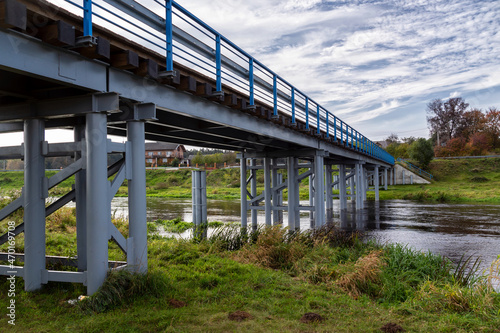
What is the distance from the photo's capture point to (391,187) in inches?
1826

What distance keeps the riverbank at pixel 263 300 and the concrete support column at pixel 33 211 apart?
329 millimetres

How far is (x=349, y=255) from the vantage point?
9.18 meters

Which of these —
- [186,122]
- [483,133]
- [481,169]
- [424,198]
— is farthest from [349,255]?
[483,133]

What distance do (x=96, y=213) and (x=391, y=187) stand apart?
4568 centimetres

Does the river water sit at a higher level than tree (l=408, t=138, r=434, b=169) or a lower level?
lower

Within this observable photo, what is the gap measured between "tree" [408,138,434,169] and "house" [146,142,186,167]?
1633 inches

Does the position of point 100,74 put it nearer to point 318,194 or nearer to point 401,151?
point 318,194

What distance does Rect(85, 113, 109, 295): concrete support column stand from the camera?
207 inches

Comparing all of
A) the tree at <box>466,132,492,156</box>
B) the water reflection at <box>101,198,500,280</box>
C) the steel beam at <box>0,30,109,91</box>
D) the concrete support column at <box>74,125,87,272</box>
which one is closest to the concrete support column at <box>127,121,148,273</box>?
the concrete support column at <box>74,125,87,272</box>

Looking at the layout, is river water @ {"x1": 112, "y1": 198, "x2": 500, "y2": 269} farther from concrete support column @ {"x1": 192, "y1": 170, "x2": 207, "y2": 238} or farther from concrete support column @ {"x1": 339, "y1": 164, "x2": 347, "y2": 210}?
concrete support column @ {"x1": 339, "y1": 164, "x2": 347, "y2": 210}

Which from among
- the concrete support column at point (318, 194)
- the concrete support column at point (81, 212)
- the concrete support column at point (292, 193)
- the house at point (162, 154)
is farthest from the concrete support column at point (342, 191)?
the house at point (162, 154)

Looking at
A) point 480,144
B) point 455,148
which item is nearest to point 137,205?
point 480,144

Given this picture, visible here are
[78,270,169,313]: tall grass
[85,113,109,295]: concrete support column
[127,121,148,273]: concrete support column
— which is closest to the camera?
[78,270,169,313]: tall grass

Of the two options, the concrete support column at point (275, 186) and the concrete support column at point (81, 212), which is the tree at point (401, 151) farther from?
the concrete support column at point (81, 212)
